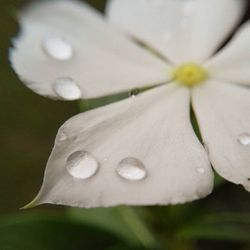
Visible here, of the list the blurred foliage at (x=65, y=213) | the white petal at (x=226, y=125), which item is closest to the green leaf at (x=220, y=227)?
the blurred foliage at (x=65, y=213)

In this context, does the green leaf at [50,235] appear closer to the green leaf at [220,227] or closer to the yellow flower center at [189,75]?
the green leaf at [220,227]

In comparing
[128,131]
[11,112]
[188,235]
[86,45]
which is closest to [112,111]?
[128,131]

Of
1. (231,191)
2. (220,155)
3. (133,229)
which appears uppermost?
(220,155)

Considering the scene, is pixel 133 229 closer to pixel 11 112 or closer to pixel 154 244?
pixel 154 244

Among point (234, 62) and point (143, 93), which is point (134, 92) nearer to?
point (143, 93)

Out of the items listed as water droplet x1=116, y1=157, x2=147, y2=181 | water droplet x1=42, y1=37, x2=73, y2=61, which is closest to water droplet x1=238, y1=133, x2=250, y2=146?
water droplet x1=116, y1=157, x2=147, y2=181

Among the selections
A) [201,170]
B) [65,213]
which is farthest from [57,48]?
[65,213]
